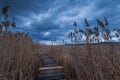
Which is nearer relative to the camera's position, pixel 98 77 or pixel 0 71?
pixel 98 77

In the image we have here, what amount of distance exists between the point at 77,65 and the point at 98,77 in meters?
1.08

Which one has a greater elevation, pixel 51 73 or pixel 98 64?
pixel 98 64

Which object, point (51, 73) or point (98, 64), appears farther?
point (51, 73)

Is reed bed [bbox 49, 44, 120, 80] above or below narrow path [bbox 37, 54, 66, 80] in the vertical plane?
above

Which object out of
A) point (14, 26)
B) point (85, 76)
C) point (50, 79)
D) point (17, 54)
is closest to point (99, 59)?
point (85, 76)

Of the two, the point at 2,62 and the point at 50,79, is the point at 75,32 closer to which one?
the point at 50,79

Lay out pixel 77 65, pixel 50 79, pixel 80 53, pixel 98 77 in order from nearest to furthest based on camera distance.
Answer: pixel 98 77 < pixel 77 65 < pixel 80 53 < pixel 50 79

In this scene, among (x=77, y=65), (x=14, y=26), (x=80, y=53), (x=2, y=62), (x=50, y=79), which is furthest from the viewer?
(x=14, y=26)

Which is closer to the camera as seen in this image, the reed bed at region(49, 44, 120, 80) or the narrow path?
the reed bed at region(49, 44, 120, 80)

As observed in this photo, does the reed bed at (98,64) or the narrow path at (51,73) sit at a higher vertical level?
the reed bed at (98,64)

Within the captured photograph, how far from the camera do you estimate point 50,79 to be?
4.77 metres

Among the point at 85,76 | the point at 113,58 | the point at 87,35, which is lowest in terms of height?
the point at 85,76

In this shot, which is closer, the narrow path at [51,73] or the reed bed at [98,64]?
the reed bed at [98,64]

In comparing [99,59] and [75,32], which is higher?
[75,32]
